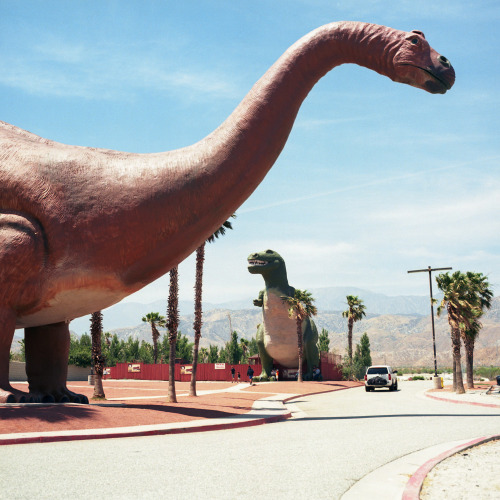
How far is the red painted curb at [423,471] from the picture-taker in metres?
5.65

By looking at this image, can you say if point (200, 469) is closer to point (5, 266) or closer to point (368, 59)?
point (5, 266)

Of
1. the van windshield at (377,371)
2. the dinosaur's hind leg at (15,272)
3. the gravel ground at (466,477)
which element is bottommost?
the van windshield at (377,371)

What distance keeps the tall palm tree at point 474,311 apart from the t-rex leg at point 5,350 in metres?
25.6

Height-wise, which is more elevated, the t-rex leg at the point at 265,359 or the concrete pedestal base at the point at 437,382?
the t-rex leg at the point at 265,359

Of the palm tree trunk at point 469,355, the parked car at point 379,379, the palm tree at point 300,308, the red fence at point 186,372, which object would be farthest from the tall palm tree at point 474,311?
the red fence at point 186,372

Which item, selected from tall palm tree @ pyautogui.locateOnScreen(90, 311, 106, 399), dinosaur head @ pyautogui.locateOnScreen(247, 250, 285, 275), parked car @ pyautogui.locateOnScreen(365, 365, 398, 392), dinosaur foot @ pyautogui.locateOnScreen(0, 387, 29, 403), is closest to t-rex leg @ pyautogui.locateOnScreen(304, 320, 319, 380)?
dinosaur head @ pyautogui.locateOnScreen(247, 250, 285, 275)

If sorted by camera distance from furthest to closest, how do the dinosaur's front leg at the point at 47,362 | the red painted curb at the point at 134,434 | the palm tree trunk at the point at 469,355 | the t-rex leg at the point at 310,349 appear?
the t-rex leg at the point at 310,349 < the palm tree trunk at the point at 469,355 < the dinosaur's front leg at the point at 47,362 < the red painted curb at the point at 134,434

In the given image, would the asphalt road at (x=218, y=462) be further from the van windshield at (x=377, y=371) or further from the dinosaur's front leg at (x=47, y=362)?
the van windshield at (x=377, y=371)

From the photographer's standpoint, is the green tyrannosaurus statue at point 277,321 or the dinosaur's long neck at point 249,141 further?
the green tyrannosaurus statue at point 277,321

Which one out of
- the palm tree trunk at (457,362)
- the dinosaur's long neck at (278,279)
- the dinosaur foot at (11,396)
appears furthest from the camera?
the dinosaur's long neck at (278,279)

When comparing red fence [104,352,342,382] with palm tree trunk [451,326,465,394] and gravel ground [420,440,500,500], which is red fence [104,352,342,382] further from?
gravel ground [420,440,500,500]

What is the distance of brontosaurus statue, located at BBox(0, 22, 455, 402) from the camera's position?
38.2 feet

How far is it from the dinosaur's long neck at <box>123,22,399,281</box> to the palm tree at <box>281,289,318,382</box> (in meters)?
25.7

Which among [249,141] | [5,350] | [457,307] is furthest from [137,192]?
[457,307]
